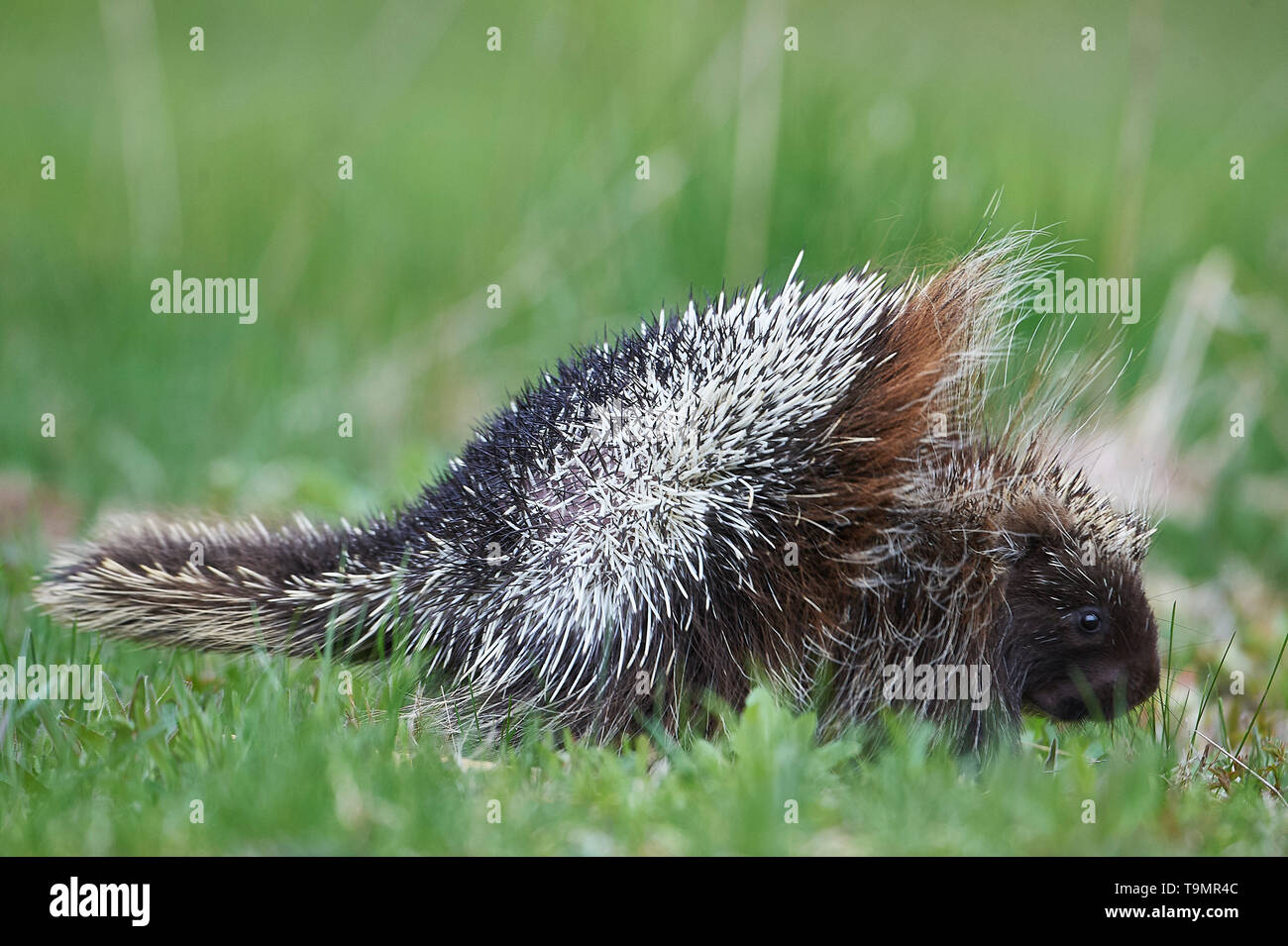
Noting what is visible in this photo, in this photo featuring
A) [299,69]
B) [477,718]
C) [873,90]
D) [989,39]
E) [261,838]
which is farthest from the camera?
[299,69]

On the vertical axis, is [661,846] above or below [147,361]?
below

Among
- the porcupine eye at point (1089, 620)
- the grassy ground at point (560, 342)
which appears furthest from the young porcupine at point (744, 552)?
the grassy ground at point (560, 342)

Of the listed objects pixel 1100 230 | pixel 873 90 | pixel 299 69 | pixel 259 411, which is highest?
pixel 299 69

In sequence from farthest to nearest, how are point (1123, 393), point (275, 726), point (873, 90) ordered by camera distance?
point (873, 90) < point (1123, 393) < point (275, 726)

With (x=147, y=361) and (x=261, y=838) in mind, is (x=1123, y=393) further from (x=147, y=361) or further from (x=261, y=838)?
(x=147, y=361)

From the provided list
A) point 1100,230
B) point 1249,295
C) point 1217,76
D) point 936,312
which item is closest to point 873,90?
point 1100,230

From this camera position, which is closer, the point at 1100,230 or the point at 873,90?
the point at 1100,230
